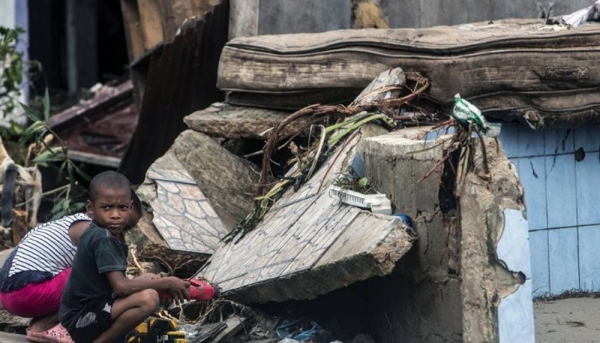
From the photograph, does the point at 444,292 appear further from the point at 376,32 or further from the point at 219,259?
the point at 376,32

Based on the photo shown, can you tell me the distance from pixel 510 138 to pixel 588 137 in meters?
0.54

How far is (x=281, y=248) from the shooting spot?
6379 millimetres

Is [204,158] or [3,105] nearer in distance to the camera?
[204,158]

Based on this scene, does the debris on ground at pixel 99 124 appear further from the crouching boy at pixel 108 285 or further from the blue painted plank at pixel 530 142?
the crouching boy at pixel 108 285

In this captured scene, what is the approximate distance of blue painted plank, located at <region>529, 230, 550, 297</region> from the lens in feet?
22.8

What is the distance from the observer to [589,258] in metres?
7.11

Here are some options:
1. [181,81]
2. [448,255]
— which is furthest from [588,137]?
[181,81]

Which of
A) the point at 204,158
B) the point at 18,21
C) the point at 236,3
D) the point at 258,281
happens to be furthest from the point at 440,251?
the point at 18,21

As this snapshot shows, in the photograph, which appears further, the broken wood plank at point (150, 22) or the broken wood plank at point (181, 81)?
the broken wood plank at point (150, 22)

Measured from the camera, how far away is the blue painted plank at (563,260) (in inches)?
276

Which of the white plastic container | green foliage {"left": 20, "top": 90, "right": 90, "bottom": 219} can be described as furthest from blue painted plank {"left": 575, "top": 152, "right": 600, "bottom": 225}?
green foliage {"left": 20, "top": 90, "right": 90, "bottom": 219}

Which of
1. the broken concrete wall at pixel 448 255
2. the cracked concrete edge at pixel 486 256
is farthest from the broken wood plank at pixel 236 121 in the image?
the cracked concrete edge at pixel 486 256

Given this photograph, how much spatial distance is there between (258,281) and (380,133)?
131cm

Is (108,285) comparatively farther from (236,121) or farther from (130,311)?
(236,121)
